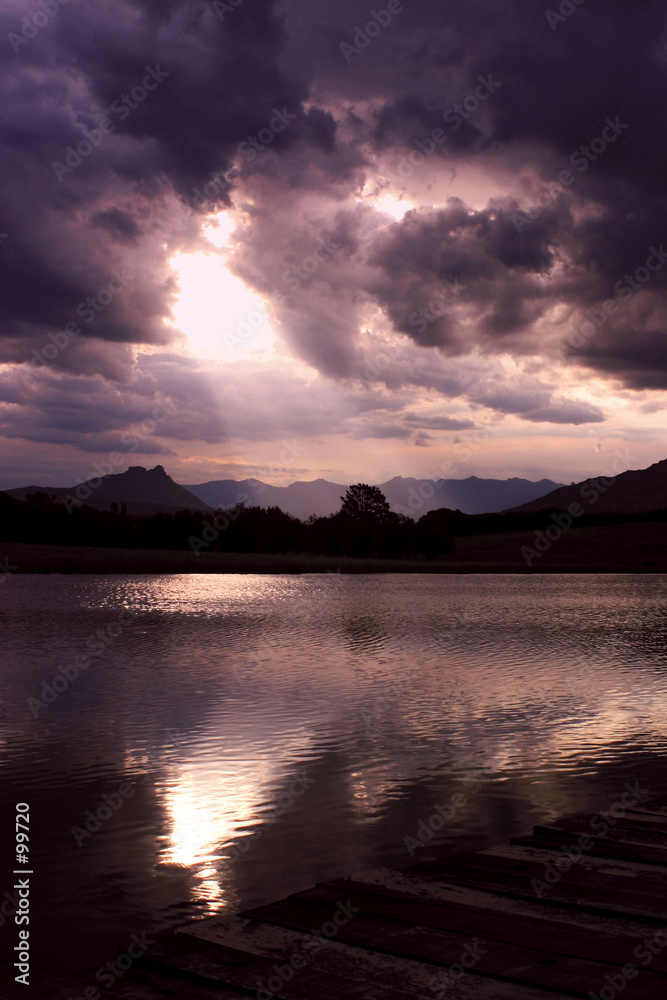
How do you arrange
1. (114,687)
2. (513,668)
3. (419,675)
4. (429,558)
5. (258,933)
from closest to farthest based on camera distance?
(258,933) → (114,687) → (419,675) → (513,668) → (429,558)

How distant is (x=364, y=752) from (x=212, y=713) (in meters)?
3.47

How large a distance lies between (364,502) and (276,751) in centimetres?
15666

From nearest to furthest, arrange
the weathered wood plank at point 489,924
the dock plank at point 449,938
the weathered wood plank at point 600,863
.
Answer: the dock plank at point 449,938 < the weathered wood plank at point 489,924 < the weathered wood plank at point 600,863

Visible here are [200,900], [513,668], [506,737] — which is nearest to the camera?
[200,900]

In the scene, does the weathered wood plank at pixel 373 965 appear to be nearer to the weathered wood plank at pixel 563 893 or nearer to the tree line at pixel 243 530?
the weathered wood plank at pixel 563 893

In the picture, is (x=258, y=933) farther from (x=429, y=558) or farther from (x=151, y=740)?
(x=429, y=558)

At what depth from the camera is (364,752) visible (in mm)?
11789

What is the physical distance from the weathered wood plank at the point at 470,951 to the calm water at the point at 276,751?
1441 millimetres

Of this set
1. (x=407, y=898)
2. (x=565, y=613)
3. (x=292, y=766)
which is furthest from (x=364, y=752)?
(x=565, y=613)

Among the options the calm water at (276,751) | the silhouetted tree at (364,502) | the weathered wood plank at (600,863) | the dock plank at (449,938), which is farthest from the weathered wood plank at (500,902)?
the silhouetted tree at (364,502)

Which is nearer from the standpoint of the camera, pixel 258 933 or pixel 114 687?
pixel 258 933

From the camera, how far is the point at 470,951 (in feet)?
16.0

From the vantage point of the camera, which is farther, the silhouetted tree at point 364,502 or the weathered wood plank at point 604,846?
the silhouetted tree at point 364,502

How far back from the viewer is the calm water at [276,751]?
7.40 metres
